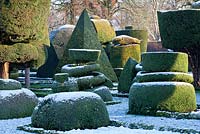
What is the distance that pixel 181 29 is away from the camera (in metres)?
19.9

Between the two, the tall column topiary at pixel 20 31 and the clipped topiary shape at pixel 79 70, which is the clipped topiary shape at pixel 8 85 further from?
the tall column topiary at pixel 20 31

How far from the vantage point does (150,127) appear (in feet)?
31.3

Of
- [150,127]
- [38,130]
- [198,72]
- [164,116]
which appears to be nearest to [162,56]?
[164,116]

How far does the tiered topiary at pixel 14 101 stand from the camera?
11.9 m

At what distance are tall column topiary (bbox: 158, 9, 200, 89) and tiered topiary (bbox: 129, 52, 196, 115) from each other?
7.07m

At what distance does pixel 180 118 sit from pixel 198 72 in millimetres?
9700

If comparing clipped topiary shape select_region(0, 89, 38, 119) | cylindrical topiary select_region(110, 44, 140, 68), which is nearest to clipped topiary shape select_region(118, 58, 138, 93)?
clipped topiary shape select_region(0, 89, 38, 119)

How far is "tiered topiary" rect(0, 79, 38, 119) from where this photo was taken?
11922 mm

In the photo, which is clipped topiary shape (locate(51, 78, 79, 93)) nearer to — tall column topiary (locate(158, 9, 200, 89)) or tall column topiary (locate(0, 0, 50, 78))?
tall column topiary (locate(0, 0, 50, 78))

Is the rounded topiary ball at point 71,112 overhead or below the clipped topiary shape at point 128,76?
overhead

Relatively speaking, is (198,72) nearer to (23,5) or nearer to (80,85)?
(80,85)

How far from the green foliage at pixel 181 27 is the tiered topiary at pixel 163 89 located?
7072 millimetres

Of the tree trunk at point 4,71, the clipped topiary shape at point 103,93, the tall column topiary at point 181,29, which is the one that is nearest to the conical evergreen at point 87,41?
the tall column topiary at point 181,29

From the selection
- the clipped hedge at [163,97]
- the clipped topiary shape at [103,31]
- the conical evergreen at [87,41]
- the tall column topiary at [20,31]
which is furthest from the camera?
the clipped topiary shape at [103,31]
